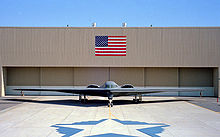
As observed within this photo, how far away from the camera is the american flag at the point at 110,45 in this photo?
85.7ft

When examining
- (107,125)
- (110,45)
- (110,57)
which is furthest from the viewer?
(110,45)

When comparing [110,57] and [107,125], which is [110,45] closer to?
[110,57]

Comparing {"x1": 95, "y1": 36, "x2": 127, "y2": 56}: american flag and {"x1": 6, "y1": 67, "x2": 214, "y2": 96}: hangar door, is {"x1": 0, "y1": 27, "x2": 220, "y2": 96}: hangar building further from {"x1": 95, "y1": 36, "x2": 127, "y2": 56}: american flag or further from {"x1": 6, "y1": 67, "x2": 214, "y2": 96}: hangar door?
{"x1": 6, "y1": 67, "x2": 214, "y2": 96}: hangar door

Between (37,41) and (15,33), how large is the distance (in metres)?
3.07

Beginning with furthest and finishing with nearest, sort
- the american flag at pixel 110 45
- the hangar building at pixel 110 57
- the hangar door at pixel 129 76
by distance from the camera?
the hangar door at pixel 129 76 < the american flag at pixel 110 45 < the hangar building at pixel 110 57

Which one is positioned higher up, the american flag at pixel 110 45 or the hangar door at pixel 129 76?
the american flag at pixel 110 45

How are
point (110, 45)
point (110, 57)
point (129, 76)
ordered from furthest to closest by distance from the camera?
1. point (129, 76)
2. point (110, 45)
3. point (110, 57)

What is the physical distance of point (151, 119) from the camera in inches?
525

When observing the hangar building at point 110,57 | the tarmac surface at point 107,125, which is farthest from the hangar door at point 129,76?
the tarmac surface at point 107,125

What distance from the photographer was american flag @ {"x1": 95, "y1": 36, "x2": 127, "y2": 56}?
26.1 m

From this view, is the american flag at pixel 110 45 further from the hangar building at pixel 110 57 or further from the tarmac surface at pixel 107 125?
the tarmac surface at pixel 107 125

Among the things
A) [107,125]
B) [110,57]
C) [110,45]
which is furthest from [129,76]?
[107,125]

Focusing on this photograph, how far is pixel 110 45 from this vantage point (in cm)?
2623

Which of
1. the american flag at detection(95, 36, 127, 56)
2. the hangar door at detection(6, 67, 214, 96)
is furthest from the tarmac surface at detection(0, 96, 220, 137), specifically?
the hangar door at detection(6, 67, 214, 96)
